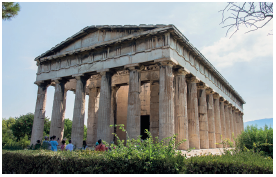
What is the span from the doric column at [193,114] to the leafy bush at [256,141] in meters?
6.12

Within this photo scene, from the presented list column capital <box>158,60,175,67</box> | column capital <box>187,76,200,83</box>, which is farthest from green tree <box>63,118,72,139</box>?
column capital <box>158,60,175,67</box>

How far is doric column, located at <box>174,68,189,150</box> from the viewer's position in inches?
704

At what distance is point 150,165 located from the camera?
720 cm

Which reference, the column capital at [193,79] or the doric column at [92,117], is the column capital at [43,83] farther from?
the column capital at [193,79]

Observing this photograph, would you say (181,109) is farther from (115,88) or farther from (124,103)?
(124,103)

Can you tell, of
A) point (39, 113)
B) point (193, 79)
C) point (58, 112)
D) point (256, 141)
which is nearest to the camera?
point (256, 141)

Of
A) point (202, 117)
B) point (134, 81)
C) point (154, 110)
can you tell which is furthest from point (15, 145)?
point (202, 117)

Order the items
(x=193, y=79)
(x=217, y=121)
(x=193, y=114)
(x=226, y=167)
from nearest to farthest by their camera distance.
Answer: (x=226, y=167)
(x=193, y=114)
(x=193, y=79)
(x=217, y=121)

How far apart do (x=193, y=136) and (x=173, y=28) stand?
9648mm

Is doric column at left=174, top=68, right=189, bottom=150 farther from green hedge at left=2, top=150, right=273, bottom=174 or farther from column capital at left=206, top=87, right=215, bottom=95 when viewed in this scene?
green hedge at left=2, top=150, right=273, bottom=174

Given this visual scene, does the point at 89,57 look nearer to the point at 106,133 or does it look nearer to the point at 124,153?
the point at 106,133

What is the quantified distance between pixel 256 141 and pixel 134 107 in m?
8.85

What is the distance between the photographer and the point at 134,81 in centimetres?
1838

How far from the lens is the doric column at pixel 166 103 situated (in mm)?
15992
